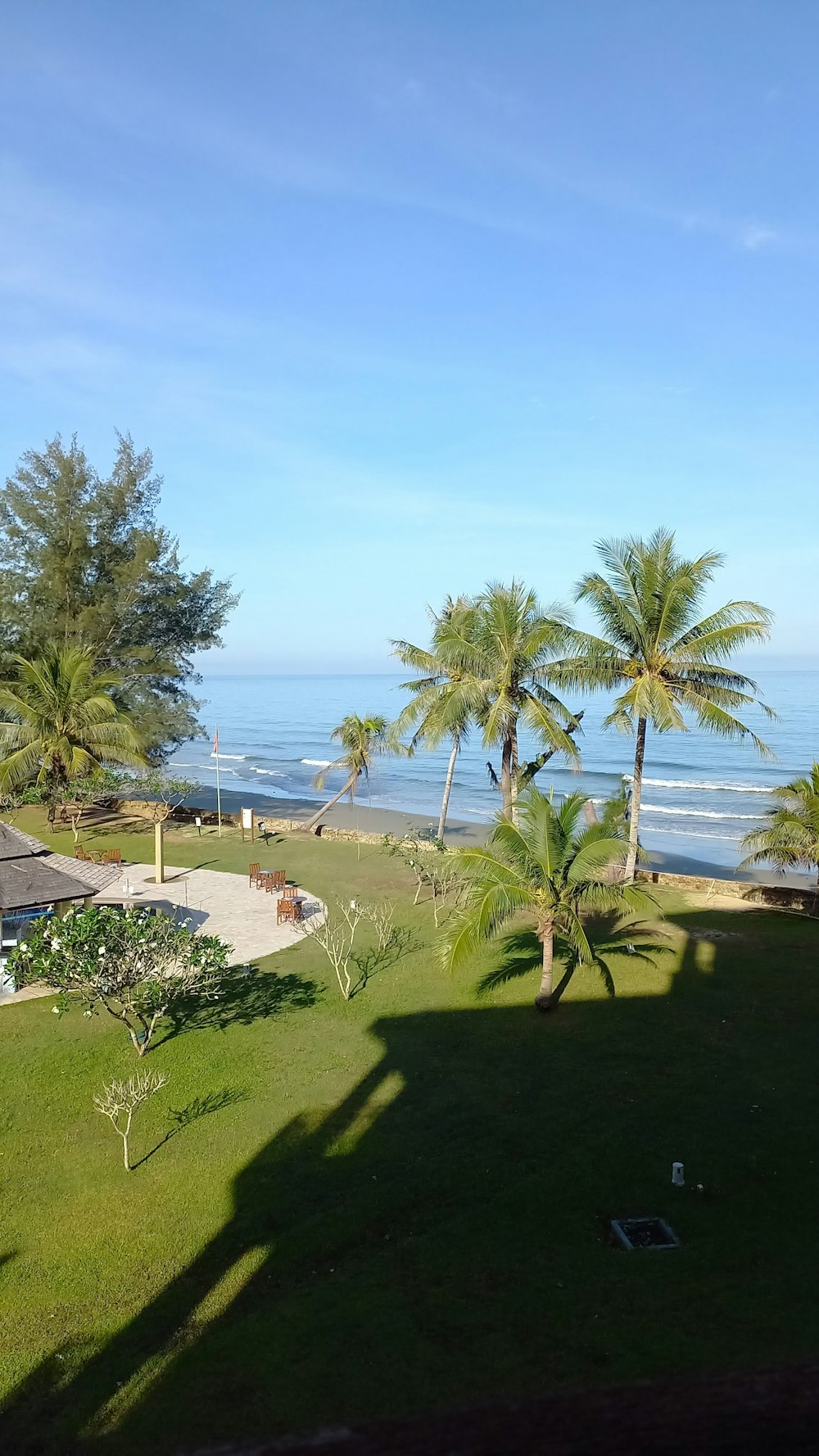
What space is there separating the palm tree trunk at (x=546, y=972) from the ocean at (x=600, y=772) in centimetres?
1228

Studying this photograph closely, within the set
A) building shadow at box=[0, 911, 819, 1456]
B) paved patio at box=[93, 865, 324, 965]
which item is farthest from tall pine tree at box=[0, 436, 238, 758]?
building shadow at box=[0, 911, 819, 1456]

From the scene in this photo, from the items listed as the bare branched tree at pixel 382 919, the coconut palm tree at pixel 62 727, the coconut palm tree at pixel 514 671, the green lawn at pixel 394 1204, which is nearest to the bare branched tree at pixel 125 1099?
the green lawn at pixel 394 1204

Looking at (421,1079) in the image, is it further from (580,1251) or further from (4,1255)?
(4,1255)

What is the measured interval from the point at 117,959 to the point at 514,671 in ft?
38.4

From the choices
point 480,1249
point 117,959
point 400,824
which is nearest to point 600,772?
point 400,824

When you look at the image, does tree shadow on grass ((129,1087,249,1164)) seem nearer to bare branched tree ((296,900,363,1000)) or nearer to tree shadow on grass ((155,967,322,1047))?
tree shadow on grass ((155,967,322,1047))

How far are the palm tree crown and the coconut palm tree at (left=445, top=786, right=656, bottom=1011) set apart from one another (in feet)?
50.7

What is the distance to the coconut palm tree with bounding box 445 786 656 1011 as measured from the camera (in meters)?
12.4

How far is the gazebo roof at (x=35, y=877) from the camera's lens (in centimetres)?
1450

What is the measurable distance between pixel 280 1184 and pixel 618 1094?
413 cm

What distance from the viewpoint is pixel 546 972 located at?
42.4 feet

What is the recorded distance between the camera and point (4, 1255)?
7574 mm

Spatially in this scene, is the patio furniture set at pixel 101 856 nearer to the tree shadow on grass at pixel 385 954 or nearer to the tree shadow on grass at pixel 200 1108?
the tree shadow on grass at pixel 385 954

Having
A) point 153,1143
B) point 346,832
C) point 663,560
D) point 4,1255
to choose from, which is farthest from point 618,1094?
point 346,832
